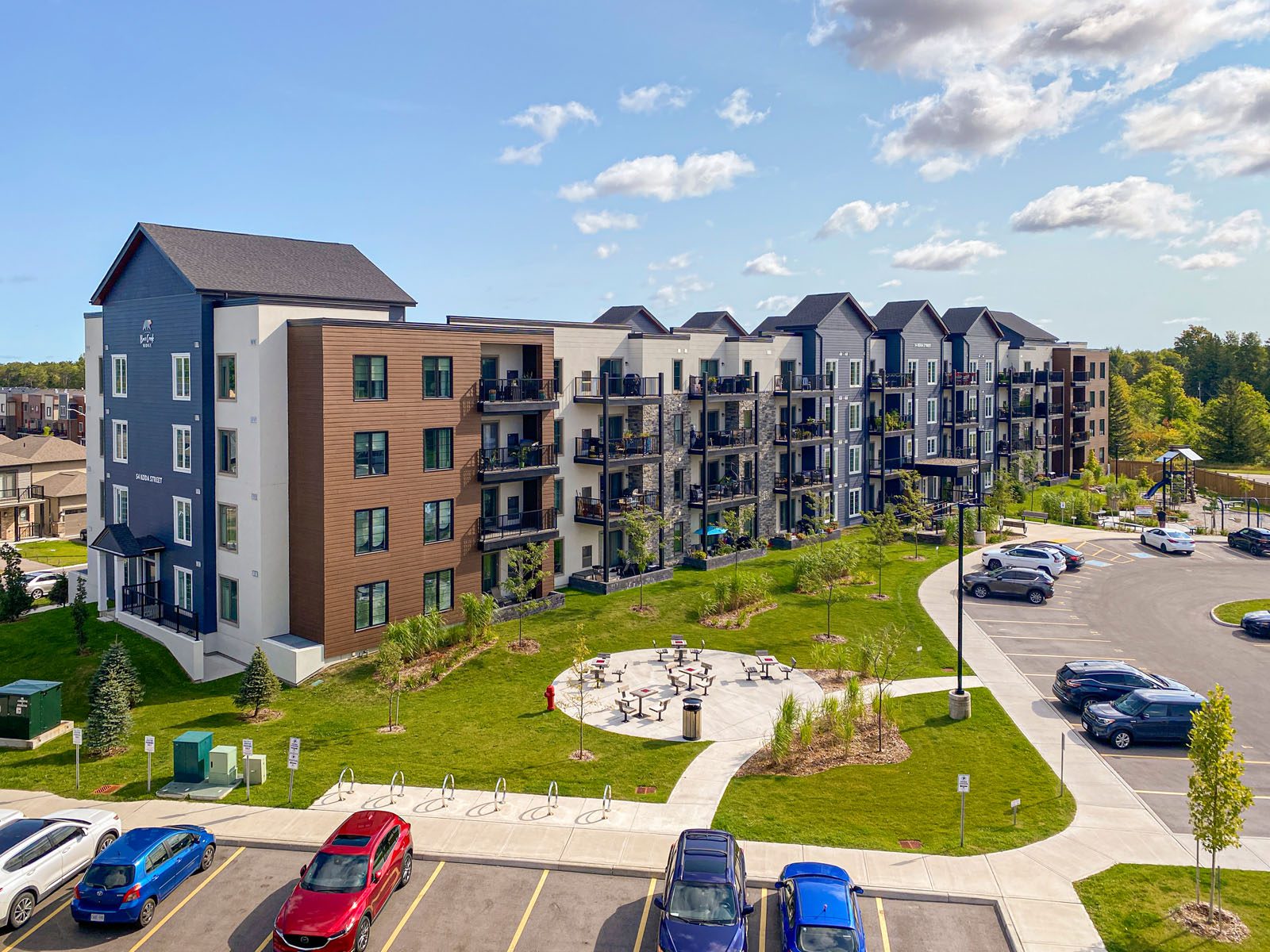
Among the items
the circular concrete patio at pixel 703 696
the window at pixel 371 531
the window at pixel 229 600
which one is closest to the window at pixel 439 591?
the window at pixel 371 531

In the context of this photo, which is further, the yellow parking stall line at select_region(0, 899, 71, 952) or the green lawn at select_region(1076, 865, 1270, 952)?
the yellow parking stall line at select_region(0, 899, 71, 952)

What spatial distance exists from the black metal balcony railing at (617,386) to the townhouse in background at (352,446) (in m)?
0.10

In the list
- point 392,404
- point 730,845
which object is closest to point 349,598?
point 392,404

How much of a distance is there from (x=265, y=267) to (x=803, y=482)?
33959 mm

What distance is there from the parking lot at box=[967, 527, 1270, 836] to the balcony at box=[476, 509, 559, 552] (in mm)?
20232

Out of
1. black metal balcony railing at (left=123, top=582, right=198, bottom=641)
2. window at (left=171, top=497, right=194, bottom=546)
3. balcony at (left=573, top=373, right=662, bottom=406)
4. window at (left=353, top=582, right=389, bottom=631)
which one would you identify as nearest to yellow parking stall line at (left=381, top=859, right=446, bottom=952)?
window at (left=353, top=582, right=389, bottom=631)

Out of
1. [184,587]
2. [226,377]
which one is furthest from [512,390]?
[184,587]

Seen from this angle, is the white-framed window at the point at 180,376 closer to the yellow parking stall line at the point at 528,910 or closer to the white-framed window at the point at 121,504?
the white-framed window at the point at 121,504

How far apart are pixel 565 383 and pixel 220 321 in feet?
52.7

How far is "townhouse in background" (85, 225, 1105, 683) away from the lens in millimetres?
34156

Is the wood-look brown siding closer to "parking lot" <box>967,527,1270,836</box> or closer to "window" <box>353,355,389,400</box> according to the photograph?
"window" <box>353,355,389,400</box>

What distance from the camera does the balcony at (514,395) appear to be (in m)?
39.3

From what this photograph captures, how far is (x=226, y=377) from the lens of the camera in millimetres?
35375

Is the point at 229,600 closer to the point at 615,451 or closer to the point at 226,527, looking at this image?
the point at 226,527
